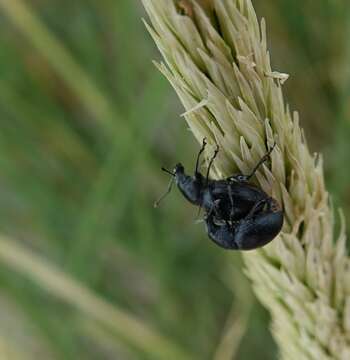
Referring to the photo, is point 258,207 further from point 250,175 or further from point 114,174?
point 114,174

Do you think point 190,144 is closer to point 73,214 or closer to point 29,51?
point 73,214

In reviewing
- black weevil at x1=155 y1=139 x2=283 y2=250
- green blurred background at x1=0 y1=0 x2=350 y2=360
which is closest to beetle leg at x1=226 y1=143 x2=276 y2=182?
black weevil at x1=155 y1=139 x2=283 y2=250

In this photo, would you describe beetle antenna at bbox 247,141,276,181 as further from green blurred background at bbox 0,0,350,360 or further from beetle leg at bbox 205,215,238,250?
green blurred background at bbox 0,0,350,360

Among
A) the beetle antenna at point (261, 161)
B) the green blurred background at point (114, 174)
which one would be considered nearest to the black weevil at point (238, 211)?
the beetle antenna at point (261, 161)

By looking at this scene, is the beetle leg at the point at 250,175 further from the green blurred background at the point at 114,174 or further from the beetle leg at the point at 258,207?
the green blurred background at the point at 114,174

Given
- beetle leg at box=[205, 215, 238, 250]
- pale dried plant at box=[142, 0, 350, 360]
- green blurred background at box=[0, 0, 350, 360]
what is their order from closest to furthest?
pale dried plant at box=[142, 0, 350, 360]
beetle leg at box=[205, 215, 238, 250]
green blurred background at box=[0, 0, 350, 360]

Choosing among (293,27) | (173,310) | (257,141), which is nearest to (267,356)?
(173,310)

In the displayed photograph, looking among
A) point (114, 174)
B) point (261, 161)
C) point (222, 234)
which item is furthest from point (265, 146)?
point (114, 174)
